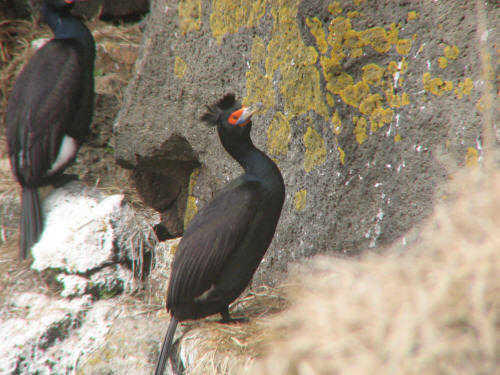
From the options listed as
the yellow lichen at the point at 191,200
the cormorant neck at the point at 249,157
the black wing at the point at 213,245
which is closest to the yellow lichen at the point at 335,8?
the cormorant neck at the point at 249,157

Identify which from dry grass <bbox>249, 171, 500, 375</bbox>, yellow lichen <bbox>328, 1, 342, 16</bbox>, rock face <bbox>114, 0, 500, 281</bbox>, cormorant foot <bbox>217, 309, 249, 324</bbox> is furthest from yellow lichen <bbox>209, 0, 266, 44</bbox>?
dry grass <bbox>249, 171, 500, 375</bbox>

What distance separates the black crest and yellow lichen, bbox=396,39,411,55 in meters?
0.78

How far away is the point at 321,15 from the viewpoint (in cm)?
265

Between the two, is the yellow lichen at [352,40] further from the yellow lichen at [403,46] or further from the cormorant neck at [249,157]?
the cormorant neck at [249,157]

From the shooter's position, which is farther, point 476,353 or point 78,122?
point 78,122

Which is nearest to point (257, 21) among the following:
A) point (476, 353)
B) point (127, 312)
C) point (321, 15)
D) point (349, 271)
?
point (321, 15)

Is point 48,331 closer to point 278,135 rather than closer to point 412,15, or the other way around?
point 278,135

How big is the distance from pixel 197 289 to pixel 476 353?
5.39 ft

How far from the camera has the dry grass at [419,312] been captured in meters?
1.02

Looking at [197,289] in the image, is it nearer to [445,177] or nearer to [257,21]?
[445,177]

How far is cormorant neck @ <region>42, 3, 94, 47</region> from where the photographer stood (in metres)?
4.13

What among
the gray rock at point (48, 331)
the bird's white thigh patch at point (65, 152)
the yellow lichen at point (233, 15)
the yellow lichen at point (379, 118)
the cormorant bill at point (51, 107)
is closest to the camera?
the yellow lichen at point (379, 118)

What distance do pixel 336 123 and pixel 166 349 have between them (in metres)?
1.29

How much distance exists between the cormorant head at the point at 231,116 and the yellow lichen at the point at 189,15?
1172mm
